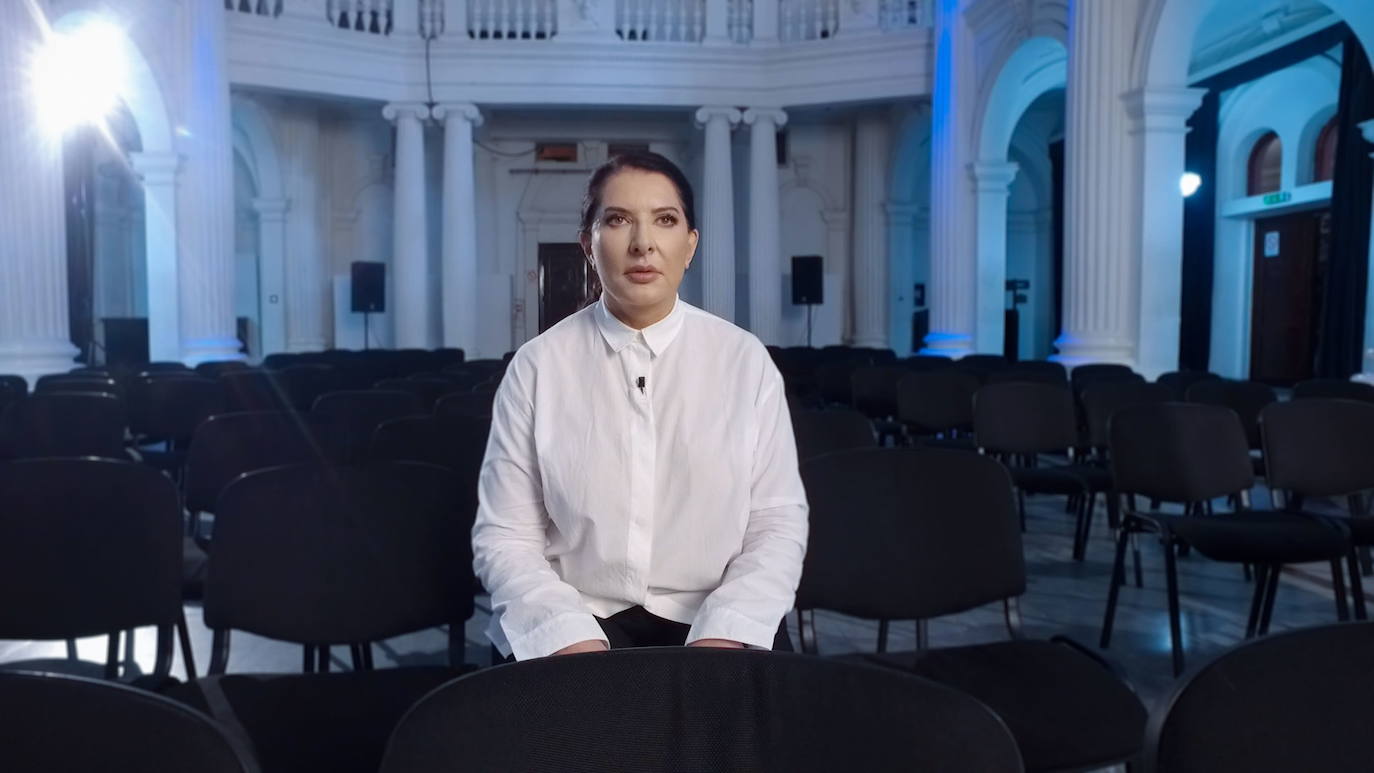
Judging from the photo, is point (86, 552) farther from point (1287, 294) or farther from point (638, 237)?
point (1287, 294)

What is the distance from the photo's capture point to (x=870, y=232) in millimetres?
16344

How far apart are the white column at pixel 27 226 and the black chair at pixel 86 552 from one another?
21.4ft

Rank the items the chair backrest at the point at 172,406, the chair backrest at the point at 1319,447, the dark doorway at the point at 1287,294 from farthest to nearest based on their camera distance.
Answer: the dark doorway at the point at 1287,294
the chair backrest at the point at 172,406
the chair backrest at the point at 1319,447

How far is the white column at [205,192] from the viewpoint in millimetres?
10750

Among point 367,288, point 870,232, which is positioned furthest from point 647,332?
point 870,232

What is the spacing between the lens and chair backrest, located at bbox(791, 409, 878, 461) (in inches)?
142

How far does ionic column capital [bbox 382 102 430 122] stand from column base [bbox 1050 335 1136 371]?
9.96 m

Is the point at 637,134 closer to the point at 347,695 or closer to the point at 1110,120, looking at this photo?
the point at 1110,120

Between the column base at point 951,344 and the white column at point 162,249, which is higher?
the white column at point 162,249

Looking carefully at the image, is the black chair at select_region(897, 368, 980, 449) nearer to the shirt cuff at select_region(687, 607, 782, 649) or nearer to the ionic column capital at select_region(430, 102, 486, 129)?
the shirt cuff at select_region(687, 607, 782, 649)

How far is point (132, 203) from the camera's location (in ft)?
60.4

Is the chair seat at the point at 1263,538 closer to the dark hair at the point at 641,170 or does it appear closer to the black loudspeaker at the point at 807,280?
the dark hair at the point at 641,170

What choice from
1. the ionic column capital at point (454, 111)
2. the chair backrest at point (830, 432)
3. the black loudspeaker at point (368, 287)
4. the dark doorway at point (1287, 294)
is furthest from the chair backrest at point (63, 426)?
the dark doorway at point (1287, 294)

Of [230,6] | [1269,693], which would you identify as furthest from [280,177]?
[1269,693]
